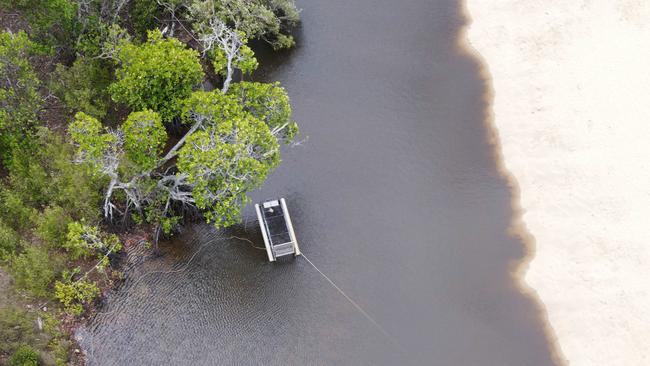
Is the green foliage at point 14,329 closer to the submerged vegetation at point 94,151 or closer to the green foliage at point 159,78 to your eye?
the submerged vegetation at point 94,151

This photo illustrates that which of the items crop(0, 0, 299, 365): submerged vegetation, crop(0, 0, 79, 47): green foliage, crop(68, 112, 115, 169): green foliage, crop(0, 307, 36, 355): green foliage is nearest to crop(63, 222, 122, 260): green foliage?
crop(0, 0, 299, 365): submerged vegetation

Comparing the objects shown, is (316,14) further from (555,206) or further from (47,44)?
(555,206)

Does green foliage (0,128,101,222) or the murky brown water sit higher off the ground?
green foliage (0,128,101,222)

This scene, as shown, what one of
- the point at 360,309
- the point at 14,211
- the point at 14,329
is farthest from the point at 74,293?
the point at 360,309

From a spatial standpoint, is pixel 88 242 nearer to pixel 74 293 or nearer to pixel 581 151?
pixel 74 293

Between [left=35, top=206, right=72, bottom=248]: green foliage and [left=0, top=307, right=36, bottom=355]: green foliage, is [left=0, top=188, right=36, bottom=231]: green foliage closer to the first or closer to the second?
[left=35, top=206, right=72, bottom=248]: green foliage

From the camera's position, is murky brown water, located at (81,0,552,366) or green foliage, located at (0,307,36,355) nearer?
green foliage, located at (0,307,36,355)
